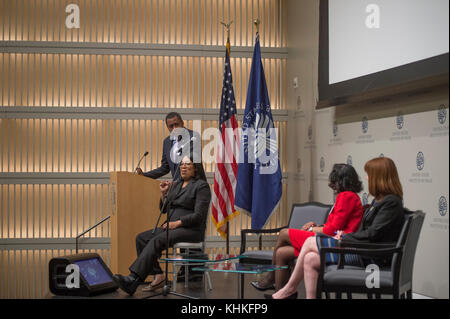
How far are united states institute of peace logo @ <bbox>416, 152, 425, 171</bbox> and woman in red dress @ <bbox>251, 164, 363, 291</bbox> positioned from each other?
50cm

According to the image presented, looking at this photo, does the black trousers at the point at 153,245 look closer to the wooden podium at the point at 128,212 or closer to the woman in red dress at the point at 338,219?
the wooden podium at the point at 128,212

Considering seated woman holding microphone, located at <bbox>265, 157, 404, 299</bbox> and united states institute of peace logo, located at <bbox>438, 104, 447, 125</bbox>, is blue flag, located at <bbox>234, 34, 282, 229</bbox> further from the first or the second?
united states institute of peace logo, located at <bbox>438, 104, 447, 125</bbox>

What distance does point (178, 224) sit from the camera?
5281 millimetres

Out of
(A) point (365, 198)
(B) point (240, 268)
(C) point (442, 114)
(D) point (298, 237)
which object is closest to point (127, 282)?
(B) point (240, 268)

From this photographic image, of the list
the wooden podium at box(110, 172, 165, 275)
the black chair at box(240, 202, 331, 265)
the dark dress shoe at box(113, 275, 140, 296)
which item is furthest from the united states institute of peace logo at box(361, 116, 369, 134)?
the dark dress shoe at box(113, 275, 140, 296)

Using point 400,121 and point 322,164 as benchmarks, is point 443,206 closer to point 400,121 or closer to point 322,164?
point 400,121

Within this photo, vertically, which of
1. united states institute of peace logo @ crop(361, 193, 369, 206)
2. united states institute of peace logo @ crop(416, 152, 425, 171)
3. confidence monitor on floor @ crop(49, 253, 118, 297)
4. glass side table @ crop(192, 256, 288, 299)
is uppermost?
united states institute of peace logo @ crop(416, 152, 425, 171)

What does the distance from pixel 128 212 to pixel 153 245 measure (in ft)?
1.71

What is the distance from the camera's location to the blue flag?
6.11 meters

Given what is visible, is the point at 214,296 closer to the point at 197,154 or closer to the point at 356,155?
the point at 197,154

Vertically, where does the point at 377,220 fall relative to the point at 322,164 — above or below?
below

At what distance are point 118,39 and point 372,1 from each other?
3633 mm
